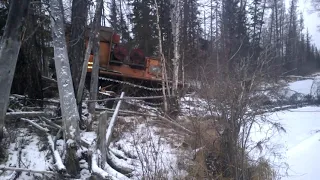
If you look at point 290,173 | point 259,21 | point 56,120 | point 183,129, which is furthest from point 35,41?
point 259,21

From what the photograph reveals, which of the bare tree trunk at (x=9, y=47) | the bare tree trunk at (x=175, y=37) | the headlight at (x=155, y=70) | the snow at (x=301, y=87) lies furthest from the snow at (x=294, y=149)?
the snow at (x=301, y=87)

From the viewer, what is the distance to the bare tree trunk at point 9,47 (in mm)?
6750

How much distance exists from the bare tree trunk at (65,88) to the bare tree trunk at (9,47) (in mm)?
768

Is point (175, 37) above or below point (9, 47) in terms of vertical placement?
above

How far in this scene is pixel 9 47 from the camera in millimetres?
6797


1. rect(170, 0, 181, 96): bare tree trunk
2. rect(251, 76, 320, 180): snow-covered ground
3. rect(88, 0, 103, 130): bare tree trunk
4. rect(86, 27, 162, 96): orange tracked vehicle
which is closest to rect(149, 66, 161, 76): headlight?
rect(86, 27, 162, 96): orange tracked vehicle

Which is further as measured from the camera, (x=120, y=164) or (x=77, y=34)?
(x=77, y=34)

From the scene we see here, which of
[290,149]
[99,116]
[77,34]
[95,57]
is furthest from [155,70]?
[99,116]

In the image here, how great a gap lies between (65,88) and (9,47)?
1386 millimetres

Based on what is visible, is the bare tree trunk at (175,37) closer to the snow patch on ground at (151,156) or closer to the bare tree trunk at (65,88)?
the snow patch on ground at (151,156)

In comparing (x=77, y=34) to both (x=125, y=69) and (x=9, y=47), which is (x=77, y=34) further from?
(x=125, y=69)

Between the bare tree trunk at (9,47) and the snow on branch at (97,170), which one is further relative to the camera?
the bare tree trunk at (9,47)

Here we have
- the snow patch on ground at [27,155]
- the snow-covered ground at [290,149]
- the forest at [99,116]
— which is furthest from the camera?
the snow-covered ground at [290,149]

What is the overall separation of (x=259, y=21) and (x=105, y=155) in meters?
31.4
